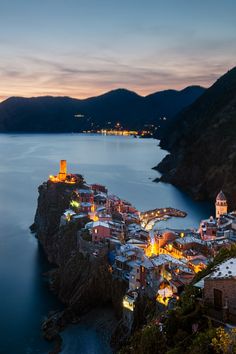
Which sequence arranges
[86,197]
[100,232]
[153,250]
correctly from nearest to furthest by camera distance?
[100,232], [153,250], [86,197]

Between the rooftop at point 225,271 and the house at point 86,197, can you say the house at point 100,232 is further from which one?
the rooftop at point 225,271

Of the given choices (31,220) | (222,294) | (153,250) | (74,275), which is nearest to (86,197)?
(31,220)

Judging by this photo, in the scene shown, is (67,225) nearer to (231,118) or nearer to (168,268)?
(168,268)

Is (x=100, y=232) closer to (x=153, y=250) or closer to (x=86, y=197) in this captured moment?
(x=153, y=250)

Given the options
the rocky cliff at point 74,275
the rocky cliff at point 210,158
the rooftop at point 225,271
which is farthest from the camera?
the rocky cliff at point 210,158

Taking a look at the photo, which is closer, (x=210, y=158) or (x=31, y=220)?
(x=31, y=220)

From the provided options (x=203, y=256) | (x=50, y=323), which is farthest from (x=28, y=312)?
(x=203, y=256)

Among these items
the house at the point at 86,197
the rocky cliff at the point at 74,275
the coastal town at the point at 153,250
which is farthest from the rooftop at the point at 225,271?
the house at the point at 86,197
